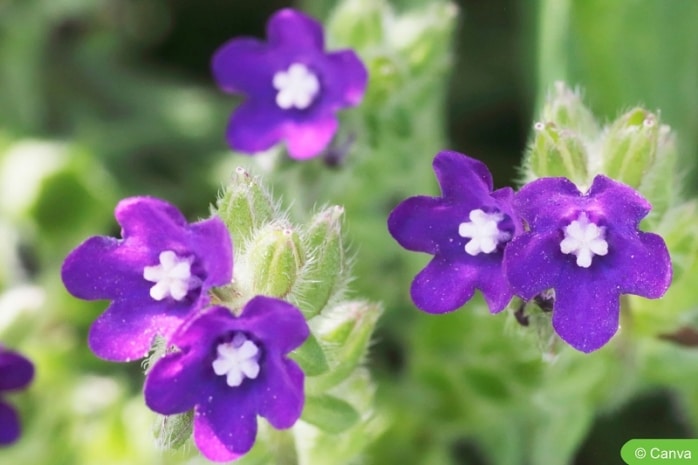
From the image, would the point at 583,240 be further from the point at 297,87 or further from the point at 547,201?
the point at 297,87

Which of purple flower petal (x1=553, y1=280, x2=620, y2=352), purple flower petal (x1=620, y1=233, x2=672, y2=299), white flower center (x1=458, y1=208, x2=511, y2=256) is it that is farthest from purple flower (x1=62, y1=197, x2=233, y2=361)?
purple flower petal (x1=620, y1=233, x2=672, y2=299)

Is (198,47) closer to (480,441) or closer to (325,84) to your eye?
(325,84)

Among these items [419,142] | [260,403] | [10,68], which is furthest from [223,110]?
[260,403]

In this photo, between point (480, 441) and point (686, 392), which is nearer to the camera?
point (686, 392)

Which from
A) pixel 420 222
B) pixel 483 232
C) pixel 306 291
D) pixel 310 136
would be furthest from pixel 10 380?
pixel 483 232

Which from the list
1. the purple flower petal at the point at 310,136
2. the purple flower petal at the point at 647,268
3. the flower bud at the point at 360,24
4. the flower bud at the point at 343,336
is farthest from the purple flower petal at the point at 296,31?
the purple flower petal at the point at 647,268

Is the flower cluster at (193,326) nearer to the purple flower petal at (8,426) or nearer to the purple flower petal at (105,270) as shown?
the purple flower petal at (105,270)
